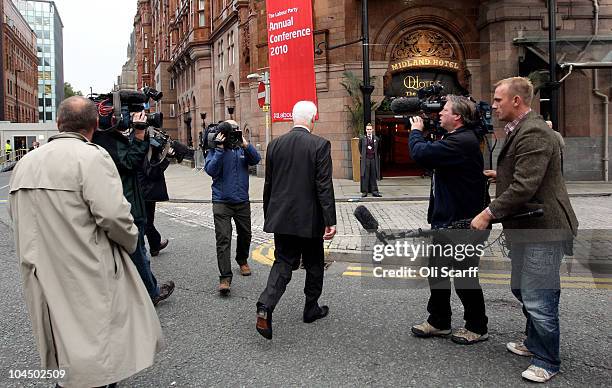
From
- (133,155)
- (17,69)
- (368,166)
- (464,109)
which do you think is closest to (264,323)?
(133,155)

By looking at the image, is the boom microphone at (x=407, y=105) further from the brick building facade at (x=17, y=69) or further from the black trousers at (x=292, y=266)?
the brick building facade at (x=17, y=69)

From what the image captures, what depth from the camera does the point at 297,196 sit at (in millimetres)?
4285

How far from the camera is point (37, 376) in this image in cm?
351

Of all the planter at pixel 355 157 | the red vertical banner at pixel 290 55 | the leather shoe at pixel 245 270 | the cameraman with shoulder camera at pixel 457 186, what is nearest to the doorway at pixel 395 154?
the planter at pixel 355 157

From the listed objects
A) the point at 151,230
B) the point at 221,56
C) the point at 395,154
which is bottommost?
the point at 151,230

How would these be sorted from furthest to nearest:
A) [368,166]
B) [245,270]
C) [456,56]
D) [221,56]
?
[221,56] → [456,56] → [368,166] → [245,270]

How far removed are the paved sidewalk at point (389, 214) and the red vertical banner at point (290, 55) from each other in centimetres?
320

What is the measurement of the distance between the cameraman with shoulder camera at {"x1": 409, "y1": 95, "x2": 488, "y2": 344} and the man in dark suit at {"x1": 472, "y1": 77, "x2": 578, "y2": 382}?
39cm

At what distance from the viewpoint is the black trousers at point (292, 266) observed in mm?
4188

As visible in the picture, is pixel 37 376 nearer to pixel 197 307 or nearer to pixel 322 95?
pixel 197 307

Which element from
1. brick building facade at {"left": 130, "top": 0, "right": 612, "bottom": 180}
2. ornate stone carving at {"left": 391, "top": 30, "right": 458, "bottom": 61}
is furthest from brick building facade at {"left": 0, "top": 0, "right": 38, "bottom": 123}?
ornate stone carving at {"left": 391, "top": 30, "right": 458, "bottom": 61}

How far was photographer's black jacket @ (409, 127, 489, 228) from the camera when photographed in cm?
379

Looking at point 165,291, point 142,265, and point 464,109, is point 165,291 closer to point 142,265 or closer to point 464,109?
point 142,265

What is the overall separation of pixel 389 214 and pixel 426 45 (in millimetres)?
10143
